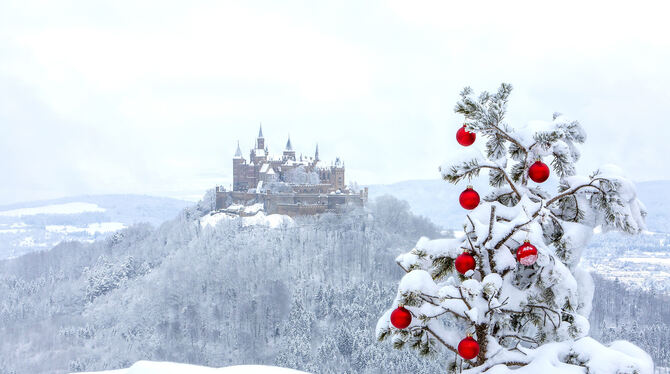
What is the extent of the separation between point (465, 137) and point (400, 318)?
1097 mm

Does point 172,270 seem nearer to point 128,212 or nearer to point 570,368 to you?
point 128,212

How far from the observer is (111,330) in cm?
6153

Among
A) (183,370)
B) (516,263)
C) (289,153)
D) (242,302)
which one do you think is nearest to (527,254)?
(516,263)

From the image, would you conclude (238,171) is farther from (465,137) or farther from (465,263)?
(465,263)

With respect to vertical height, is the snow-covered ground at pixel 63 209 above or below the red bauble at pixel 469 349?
below

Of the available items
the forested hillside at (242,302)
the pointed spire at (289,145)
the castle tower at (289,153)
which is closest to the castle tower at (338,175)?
the forested hillside at (242,302)

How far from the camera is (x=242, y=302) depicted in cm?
6097

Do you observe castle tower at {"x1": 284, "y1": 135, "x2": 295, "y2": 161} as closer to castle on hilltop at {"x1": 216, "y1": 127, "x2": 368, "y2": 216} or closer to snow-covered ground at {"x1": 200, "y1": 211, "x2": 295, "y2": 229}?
castle on hilltop at {"x1": 216, "y1": 127, "x2": 368, "y2": 216}

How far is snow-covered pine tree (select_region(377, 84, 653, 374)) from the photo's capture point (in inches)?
110

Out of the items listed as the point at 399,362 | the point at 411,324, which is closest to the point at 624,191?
the point at 411,324

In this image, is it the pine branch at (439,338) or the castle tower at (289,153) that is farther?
the castle tower at (289,153)

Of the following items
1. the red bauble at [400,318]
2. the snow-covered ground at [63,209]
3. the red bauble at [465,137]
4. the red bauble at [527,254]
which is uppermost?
the red bauble at [465,137]

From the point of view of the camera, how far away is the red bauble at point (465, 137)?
3162 mm

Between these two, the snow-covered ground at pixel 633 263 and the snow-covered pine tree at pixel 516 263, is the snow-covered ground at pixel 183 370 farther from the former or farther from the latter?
the snow-covered ground at pixel 633 263
